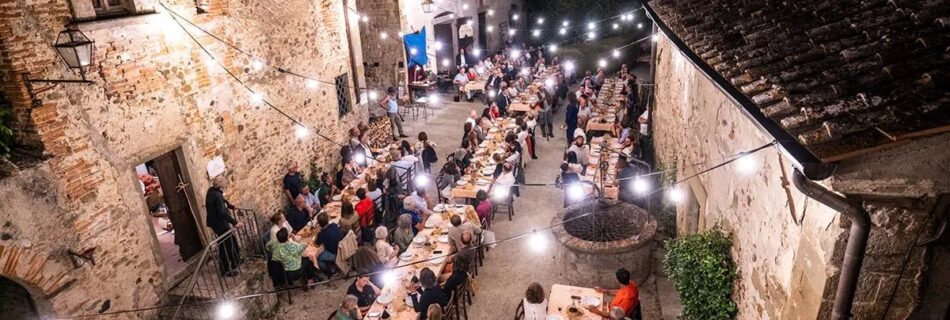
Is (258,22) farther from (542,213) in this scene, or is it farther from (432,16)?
(432,16)

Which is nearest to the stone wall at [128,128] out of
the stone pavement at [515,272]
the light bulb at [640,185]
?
the stone pavement at [515,272]

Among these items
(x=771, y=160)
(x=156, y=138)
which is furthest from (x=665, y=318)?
(x=156, y=138)

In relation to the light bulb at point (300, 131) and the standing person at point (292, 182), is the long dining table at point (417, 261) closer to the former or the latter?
the standing person at point (292, 182)

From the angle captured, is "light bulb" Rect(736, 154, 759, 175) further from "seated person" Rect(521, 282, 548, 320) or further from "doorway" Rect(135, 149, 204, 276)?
"doorway" Rect(135, 149, 204, 276)

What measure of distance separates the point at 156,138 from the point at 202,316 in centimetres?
280

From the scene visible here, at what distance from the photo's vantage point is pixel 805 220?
4.25 metres

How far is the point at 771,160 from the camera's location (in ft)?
16.1

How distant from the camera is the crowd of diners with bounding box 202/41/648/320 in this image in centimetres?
800

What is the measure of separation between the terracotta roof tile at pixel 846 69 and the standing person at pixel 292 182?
28.3 ft

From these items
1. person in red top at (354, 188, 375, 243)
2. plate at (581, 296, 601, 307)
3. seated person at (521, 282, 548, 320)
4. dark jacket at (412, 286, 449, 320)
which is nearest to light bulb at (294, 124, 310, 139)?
person in red top at (354, 188, 375, 243)

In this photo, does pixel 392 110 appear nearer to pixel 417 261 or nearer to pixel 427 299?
pixel 417 261

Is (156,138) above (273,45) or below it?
below

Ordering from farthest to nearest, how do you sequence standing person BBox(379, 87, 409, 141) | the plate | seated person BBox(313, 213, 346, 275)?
standing person BBox(379, 87, 409, 141) → seated person BBox(313, 213, 346, 275) → the plate

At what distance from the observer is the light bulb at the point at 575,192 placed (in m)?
10.9
